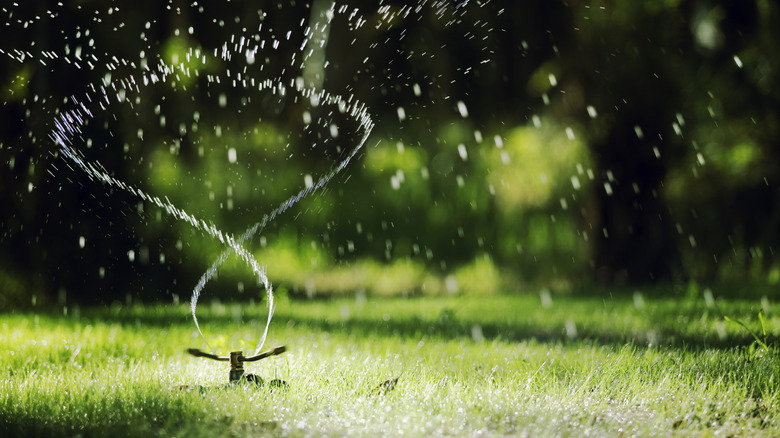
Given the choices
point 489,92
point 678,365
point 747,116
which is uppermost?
point 489,92

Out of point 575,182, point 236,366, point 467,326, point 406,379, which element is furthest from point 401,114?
point 236,366

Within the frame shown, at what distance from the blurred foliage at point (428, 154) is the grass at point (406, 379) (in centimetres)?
180

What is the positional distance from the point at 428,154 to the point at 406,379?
773 centimetres

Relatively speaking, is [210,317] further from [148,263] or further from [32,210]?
[32,210]

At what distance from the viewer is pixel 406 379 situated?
365 cm

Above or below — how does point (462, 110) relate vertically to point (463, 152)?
above

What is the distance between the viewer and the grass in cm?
297

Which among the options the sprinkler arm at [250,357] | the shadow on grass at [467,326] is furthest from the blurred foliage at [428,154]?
the sprinkler arm at [250,357]

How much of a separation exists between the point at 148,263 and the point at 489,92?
491 centimetres

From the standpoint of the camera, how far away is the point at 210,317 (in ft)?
21.7

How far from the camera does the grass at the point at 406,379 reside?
9.76ft

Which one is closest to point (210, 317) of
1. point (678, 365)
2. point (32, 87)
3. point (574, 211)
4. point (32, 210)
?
point (32, 210)

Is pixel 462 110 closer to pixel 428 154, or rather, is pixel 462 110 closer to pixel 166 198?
pixel 428 154

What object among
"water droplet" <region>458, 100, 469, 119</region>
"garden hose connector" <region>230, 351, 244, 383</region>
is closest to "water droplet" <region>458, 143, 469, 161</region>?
"water droplet" <region>458, 100, 469, 119</region>
